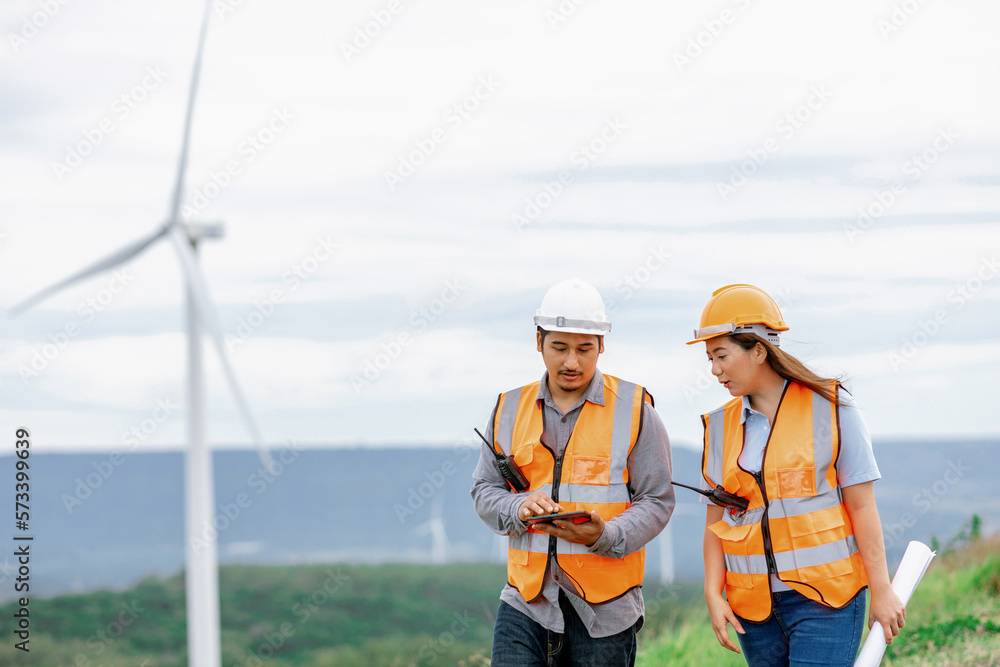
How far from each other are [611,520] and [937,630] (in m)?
7.18

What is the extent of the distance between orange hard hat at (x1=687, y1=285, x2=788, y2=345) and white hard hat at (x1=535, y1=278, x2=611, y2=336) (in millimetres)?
598

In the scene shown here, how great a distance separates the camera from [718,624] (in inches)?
251

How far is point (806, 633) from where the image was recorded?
609 cm

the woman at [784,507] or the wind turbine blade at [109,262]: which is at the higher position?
the wind turbine blade at [109,262]

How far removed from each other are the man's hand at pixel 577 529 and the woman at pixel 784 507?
0.76 meters

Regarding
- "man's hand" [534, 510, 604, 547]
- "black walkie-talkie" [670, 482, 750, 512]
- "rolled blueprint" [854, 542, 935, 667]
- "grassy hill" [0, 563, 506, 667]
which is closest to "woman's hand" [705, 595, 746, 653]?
"black walkie-talkie" [670, 482, 750, 512]

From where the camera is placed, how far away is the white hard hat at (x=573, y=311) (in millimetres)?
6551

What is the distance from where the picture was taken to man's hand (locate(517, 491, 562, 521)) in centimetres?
612

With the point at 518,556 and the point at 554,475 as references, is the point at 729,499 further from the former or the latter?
the point at 518,556

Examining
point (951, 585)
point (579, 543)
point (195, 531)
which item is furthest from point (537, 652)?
point (951, 585)

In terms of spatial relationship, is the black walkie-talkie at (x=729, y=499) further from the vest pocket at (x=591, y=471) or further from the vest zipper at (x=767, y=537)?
the vest pocket at (x=591, y=471)

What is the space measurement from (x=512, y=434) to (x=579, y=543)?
2.64 ft

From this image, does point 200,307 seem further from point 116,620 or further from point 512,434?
point 116,620

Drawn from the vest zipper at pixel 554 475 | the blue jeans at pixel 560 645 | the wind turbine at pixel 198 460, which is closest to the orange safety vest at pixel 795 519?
the blue jeans at pixel 560 645
